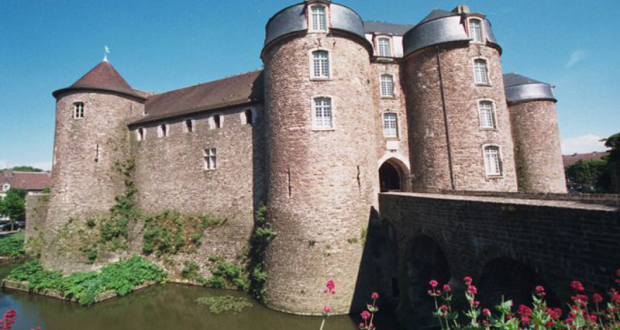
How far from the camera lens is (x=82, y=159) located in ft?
52.9

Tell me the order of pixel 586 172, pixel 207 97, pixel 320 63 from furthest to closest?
1. pixel 586 172
2. pixel 207 97
3. pixel 320 63

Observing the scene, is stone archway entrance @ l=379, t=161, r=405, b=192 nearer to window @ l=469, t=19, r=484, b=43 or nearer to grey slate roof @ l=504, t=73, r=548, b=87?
window @ l=469, t=19, r=484, b=43

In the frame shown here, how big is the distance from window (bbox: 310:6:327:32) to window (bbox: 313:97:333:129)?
110 inches

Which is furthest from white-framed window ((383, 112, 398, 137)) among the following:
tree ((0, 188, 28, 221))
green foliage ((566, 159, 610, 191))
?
tree ((0, 188, 28, 221))

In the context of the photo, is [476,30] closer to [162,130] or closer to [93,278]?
[162,130]

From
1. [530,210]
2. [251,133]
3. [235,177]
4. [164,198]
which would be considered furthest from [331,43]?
[164,198]

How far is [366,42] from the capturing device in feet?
42.3

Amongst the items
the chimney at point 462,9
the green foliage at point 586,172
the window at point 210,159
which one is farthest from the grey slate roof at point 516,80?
the green foliage at point 586,172

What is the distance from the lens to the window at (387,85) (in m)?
14.2

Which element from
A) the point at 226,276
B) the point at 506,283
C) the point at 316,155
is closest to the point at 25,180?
the point at 226,276

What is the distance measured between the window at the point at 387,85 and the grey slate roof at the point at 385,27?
284 cm

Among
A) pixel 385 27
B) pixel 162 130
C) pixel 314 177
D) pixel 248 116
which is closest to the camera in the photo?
pixel 314 177

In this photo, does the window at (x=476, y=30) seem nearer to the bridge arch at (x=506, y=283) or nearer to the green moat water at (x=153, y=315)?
the bridge arch at (x=506, y=283)

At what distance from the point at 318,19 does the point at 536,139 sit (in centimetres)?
1344
